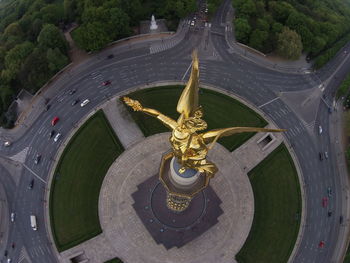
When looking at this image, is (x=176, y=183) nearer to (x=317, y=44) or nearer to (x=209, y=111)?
(x=209, y=111)

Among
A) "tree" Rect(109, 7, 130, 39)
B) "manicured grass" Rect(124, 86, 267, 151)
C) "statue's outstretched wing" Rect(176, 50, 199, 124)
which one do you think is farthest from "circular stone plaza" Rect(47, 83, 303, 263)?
"statue's outstretched wing" Rect(176, 50, 199, 124)

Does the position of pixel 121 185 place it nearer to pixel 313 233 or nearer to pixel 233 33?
pixel 313 233

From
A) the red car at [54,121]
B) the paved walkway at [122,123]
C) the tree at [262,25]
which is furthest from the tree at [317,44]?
the red car at [54,121]

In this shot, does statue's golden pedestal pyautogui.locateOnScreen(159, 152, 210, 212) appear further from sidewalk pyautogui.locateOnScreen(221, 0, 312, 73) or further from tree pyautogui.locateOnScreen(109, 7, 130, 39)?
sidewalk pyautogui.locateOnScreen(221, 0, 312, 73)

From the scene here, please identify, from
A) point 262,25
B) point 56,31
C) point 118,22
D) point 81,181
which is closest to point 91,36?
point 118,22

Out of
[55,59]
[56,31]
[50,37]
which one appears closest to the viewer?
[55,59]

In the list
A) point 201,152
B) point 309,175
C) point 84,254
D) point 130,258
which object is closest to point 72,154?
point 84,254
